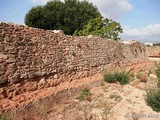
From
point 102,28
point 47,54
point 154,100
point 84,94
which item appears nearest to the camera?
point 154,100

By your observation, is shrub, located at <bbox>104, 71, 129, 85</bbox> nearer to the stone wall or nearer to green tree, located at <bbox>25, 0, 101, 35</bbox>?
the stone wall

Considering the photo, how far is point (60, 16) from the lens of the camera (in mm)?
25562

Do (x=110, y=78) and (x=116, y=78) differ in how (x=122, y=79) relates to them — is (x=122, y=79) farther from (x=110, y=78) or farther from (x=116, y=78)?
(x=110, y=78)

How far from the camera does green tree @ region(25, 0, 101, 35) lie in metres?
25.3

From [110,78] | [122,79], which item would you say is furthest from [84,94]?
[122,79]

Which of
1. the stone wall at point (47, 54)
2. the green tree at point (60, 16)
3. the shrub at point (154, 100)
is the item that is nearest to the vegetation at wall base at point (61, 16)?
the green tree at point (60, 16)

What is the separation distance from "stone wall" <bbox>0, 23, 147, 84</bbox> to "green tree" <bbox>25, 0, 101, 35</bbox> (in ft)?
42.2

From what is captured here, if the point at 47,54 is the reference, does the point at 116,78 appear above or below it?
below

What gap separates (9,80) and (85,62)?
4848 millimetres

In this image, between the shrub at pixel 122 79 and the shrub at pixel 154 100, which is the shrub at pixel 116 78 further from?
the shrub at pixel 154 100

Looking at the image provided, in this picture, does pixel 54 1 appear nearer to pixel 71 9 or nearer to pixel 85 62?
pixel 71 9

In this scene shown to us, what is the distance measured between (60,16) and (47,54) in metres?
17.9

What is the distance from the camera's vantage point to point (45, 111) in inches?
291

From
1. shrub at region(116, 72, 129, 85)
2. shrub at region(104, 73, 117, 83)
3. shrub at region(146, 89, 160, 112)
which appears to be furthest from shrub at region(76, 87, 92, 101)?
shrub at region(146, 89, 160, 112)
